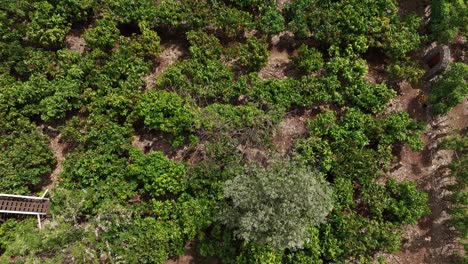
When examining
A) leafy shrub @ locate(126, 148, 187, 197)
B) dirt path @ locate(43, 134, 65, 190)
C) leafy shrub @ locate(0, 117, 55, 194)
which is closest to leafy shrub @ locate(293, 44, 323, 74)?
leafy shrub @ locate(126, 148, 187, 197)

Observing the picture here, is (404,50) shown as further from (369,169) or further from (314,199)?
(314,199)

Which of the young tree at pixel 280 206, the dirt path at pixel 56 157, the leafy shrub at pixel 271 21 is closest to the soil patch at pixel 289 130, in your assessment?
the young tree at pixel 280 206

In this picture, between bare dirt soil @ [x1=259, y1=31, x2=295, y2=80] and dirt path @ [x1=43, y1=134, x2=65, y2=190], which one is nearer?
dirt path @ [x1=43, y1=134, x2=65, y2=190]

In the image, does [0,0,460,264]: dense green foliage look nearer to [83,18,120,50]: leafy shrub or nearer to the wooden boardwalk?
[83,18,120,50]: leafy shrub

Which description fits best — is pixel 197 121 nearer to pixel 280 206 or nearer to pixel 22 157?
pixel 280 206

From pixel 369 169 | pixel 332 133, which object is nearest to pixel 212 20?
pixel 332 133

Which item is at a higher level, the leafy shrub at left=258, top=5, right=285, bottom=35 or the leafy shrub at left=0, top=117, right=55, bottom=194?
the leafy shrub at left=258, top=5, right=285, bottom=35
